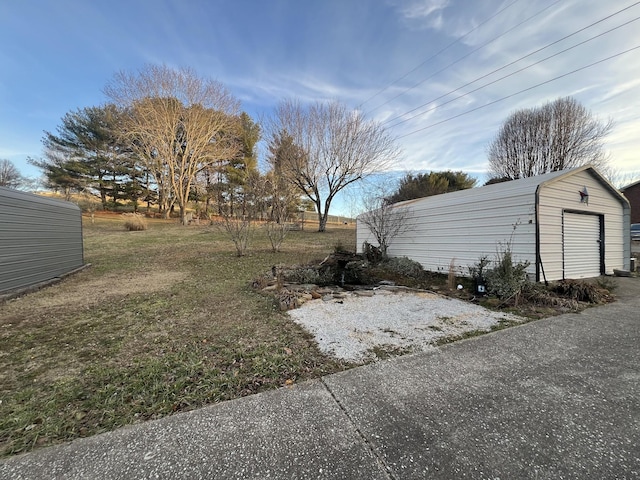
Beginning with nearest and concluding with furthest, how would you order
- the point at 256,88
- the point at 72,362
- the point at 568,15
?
the point at 72,362, the point at 568,15, the point at 256,88

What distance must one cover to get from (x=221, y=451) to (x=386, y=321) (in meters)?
2.83

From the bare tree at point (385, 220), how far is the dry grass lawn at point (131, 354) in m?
5.23

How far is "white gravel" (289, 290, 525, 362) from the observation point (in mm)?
3062

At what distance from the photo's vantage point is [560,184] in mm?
6254

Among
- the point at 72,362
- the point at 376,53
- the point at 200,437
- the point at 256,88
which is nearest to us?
the point at 200,437

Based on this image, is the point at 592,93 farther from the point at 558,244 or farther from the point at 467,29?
the point at 558,244

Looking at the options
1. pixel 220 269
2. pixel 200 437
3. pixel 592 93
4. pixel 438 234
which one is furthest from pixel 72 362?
pixel 592 93

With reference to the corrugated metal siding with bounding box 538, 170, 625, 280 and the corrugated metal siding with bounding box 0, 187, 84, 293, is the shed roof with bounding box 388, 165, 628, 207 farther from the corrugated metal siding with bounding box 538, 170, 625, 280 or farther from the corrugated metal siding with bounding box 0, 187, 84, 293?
the corrugated metal siding with bounding box 0, 187, 84, 293

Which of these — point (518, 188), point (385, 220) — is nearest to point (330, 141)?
point (385, 220)

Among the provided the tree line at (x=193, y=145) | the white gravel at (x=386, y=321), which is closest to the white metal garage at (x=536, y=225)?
the white gravel at (x=386, y=321)

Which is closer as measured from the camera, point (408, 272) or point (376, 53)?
point (408, 272)

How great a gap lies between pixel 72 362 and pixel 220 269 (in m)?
5.18

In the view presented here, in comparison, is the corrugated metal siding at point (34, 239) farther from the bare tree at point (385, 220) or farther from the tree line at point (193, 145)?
the bare tree at point (385, 220)

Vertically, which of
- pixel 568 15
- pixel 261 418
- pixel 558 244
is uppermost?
pixel 568 15
